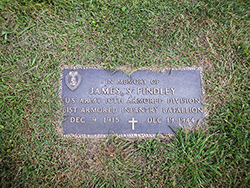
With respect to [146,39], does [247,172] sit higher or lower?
lower

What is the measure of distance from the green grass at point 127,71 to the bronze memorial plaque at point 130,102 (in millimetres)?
127

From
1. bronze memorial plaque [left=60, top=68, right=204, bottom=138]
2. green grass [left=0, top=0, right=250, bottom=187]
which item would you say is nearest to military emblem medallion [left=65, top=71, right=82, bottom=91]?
bronze memorial plaque [left=60, top=68, right=204, bottom=138]

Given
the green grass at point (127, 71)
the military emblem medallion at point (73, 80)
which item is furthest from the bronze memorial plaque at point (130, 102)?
the green grass at point (127, 71)

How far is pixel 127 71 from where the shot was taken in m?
2.22

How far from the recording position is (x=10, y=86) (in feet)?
7.32

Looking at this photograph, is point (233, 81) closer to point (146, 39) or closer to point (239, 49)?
point (239, 49)

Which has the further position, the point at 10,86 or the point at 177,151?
the point at 10,86

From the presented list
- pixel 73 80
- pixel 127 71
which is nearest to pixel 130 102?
pixel 127 71

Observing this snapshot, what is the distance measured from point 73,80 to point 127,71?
76 cm

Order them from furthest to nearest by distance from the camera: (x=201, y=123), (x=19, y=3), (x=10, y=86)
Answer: (x=19, y=3), (x=10, y=86), (x=201, y=123)

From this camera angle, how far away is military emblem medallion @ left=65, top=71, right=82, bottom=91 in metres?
2.15

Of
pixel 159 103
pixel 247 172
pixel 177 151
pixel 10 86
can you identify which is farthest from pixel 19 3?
pixel 247 172

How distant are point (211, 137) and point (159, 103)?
804 millimetres

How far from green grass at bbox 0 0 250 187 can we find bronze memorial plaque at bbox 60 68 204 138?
127 millimetres
